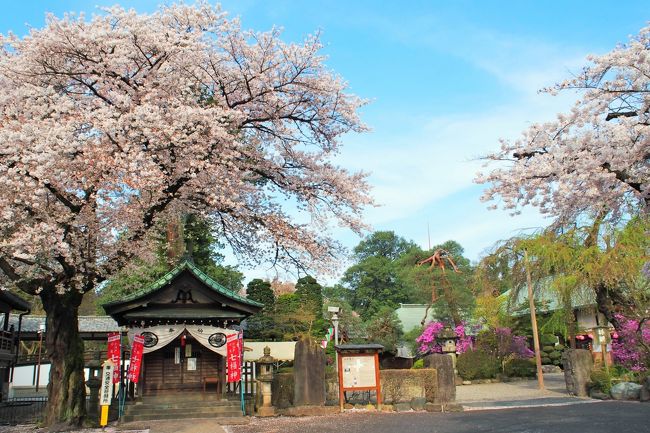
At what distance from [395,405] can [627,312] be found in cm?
876

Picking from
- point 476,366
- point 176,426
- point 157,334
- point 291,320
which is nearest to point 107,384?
point 176,426

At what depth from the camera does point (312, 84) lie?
1381cm

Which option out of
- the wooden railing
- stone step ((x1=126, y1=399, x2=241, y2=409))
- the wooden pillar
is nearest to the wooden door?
stone step ((x1=126, y1=399, x2=241, y2=409))

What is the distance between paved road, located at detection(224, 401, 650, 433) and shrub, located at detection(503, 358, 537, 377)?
11747mm

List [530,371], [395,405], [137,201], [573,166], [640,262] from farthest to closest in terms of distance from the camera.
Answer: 1. [530,371]
2. [640,262]
3. [395,405]
4. [137,201]
5. [573,166]

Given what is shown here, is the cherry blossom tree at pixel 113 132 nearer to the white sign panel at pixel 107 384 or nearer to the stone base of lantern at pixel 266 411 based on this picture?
the white sign panel at pixel 107 384

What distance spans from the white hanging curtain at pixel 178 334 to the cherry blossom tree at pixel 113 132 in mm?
2040

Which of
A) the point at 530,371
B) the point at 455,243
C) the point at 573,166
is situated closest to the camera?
the point at 573,166

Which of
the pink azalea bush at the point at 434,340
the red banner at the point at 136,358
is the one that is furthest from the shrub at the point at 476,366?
the red banner at the point at 136,358

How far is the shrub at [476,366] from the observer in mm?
26094

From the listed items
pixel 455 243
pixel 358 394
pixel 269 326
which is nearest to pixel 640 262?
pixel 358 394

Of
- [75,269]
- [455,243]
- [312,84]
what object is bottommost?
[75,269]

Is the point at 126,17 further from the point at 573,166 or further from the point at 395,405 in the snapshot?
the point at 395,405

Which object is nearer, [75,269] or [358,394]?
[75,269]
